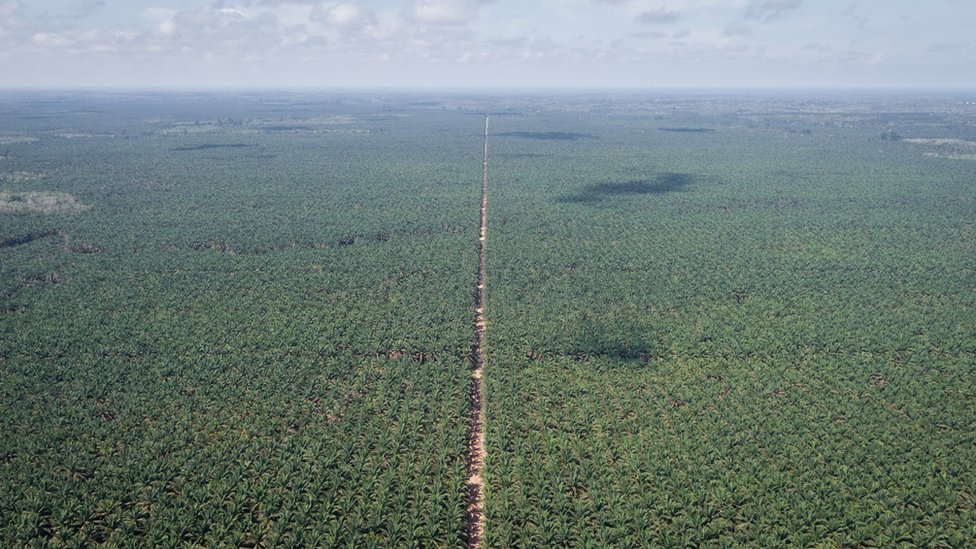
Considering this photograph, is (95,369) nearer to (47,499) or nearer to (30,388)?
(30,388)

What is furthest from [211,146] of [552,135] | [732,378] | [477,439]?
[732,378]

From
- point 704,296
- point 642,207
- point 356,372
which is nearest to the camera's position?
point 356,372

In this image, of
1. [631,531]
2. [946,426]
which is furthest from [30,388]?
[946,426]

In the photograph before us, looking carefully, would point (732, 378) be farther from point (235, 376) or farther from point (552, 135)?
point (552, 135)

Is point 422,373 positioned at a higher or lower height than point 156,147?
lower

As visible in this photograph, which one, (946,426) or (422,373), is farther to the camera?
(422,373)

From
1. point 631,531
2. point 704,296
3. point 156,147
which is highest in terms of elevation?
point 156,147
